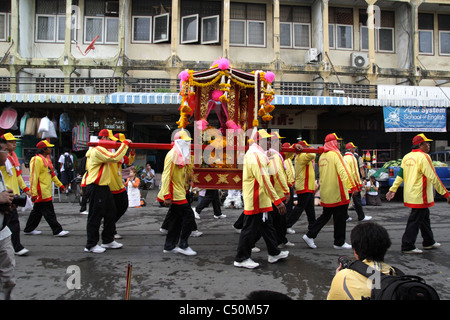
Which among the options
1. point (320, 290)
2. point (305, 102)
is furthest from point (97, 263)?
point (305, 102)

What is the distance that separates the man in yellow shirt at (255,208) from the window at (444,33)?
1586cm

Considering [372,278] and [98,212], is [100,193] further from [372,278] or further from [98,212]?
[372,278]

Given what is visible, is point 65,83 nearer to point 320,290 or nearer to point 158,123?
point 158,123

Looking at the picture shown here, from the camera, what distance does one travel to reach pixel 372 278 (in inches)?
77.5

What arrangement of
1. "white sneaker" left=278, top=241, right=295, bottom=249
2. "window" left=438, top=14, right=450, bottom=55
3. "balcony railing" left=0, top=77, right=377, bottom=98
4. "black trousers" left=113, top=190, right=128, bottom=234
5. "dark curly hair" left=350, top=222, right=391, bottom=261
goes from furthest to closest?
"window" left=438, top=14, right=450, bottom=55 < "balcony railing" left=0, top=77, right=377, bottom=98 < "black trousers" left=113, top=190, right=128, bottom=234 < "white sneaker" left=278, top=241, right=295, bottom=249 < "dark curly hair" left=350, top=222, right=391, bottom=261

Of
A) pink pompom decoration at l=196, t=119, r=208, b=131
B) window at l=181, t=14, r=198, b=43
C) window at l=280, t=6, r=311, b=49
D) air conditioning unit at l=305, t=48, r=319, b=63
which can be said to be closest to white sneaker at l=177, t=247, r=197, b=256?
pink pompom decoration at l=196, t=119, r=208, b=131

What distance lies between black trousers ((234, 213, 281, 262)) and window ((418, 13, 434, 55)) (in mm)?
15325

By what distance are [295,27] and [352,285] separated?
1500 centimetres

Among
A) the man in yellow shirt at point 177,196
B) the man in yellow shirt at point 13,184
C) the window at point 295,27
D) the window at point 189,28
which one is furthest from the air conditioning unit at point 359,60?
the man in yellow shirt at point 13,184

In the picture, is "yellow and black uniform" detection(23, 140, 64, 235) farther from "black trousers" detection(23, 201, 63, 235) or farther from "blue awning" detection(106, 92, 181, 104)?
"blue awning" detection(106, 92, 181, 104)

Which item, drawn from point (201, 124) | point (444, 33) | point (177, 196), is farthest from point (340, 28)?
point (177, 196)

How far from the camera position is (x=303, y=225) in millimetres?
8062

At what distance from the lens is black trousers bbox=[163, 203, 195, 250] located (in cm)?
537

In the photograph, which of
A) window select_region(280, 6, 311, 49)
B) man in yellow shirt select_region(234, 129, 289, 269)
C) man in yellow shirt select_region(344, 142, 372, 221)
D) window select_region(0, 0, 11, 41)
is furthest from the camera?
window select_region(280, 6, 311, 49)
